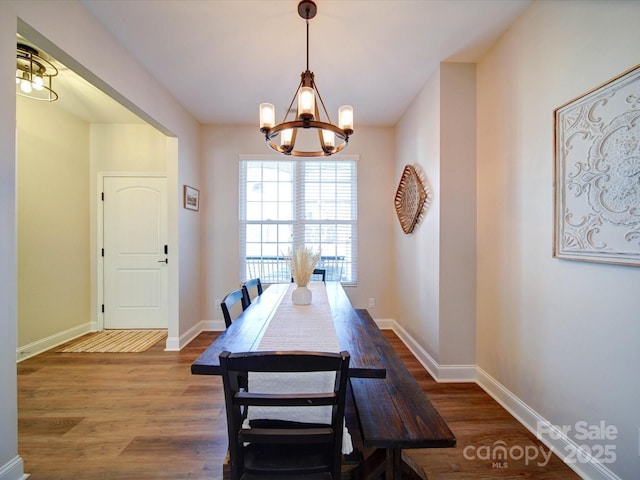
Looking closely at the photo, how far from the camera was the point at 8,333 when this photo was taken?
52.9 inches

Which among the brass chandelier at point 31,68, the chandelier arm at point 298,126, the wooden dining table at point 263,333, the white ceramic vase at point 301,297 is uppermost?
the brass chandelier at point 31,68

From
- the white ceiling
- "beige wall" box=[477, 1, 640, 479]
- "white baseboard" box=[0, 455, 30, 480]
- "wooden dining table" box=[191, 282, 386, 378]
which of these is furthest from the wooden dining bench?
the white ceiling

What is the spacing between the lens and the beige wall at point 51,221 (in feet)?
9.38

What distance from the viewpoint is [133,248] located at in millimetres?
3678

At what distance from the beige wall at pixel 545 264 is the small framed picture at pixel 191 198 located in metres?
Answer: 3.08

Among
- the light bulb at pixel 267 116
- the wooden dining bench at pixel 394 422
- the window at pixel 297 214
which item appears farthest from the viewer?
the window at pixel 297 214

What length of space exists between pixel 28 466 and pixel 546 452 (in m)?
2.93

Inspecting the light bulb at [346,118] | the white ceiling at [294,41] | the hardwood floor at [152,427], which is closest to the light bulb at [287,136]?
the light bulb at [346,118]

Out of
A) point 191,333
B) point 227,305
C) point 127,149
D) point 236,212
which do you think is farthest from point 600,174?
point 127,149

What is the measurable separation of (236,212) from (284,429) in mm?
3140

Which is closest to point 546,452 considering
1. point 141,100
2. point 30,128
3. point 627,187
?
point 627,187

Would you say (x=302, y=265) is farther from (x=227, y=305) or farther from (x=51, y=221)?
(x=51, y=221)

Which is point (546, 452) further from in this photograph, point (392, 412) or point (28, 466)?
point (28, 466)

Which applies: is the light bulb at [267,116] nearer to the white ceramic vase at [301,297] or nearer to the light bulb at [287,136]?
the light bulb at [287,136]
